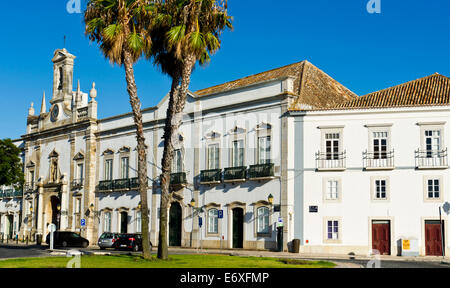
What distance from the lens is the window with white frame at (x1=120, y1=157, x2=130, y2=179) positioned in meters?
45.1

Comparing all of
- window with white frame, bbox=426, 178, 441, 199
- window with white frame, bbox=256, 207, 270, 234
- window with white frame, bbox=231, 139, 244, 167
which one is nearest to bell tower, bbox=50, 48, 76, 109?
window with white frame, bbox=231, 139, 244, 167

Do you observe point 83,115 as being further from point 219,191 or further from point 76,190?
point 219,191

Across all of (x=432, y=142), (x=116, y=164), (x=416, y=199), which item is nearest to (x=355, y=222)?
(x=416, y=199)

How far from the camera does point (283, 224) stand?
1314 inches

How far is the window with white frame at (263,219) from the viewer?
34.7 meters

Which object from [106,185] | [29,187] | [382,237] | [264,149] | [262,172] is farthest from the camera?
[29,187]

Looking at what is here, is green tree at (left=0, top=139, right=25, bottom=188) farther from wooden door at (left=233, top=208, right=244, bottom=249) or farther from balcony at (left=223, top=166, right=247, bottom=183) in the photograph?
wooden door at (left=233, top=208, right=244, bottom=249)

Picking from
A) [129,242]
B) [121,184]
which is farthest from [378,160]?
[121,184]

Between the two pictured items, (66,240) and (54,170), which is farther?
(54,170)

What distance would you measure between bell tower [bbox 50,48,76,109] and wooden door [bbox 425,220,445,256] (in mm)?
32476

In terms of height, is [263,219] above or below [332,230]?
above

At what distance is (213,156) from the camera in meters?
38.5

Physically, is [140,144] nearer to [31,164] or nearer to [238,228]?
[238,228]

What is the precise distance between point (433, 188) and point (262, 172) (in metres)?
9.39
